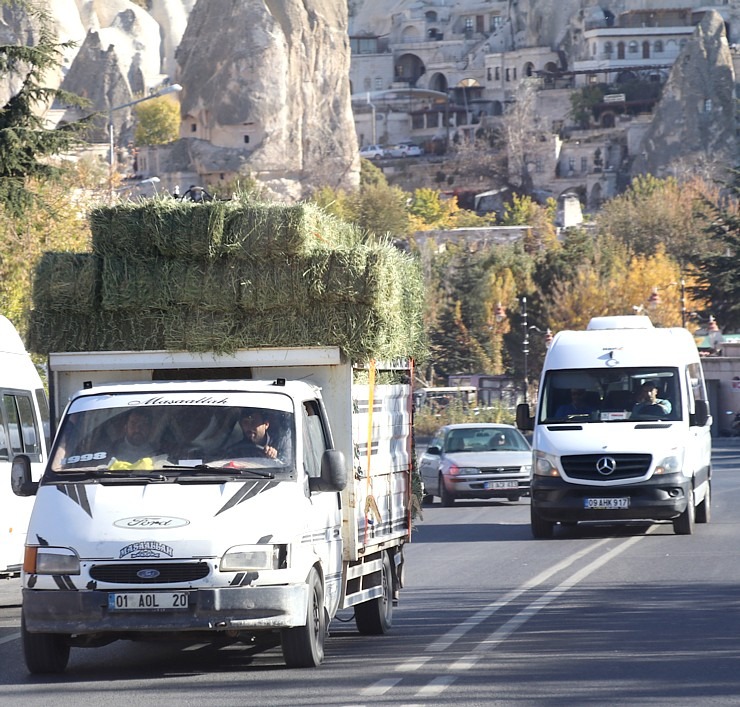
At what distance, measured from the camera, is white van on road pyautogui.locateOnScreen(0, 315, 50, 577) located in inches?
601

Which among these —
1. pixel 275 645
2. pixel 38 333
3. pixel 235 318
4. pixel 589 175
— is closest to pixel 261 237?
pixel 235 318

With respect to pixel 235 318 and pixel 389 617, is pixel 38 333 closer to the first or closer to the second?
pixel 235 318

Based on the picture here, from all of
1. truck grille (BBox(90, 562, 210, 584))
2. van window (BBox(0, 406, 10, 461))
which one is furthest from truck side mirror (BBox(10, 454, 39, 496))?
van window (BBox(0, 406, 10, 461))

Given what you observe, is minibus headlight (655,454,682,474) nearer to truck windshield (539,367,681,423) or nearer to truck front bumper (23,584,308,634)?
truck windshield (539,367,681,423)

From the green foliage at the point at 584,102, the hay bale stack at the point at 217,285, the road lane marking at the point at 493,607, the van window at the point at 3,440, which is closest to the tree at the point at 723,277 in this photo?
the road lane marking at the point at 493,607

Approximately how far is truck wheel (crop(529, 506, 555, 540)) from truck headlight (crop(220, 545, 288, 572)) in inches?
475

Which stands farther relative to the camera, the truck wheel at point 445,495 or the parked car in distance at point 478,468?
the truck wheel at point 445,495

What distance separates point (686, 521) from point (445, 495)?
9.31 metres

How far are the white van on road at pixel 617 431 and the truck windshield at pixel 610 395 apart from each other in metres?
0.01

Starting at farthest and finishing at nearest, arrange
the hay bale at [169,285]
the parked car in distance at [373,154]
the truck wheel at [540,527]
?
the parked car in distance at [373,154] → the truck wheel at [540,527] → the hay bale at [169,285]

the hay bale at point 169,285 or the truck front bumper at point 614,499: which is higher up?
the hay bale at point 169,285

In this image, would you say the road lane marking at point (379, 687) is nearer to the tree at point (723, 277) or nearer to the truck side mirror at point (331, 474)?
the truck side mirror at point (331, 474)

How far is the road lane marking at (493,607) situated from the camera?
39.6ft

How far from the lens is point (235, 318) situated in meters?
12.3
